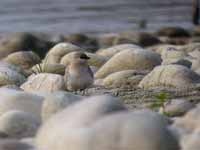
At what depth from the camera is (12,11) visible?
24672mm

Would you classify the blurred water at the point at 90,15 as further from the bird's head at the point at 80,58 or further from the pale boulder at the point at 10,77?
the pale boulder at the point at 10,77

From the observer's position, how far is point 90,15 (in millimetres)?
24250

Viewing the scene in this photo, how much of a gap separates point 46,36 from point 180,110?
48.4 feet

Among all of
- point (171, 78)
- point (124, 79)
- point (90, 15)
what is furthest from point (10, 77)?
point (90, 15)

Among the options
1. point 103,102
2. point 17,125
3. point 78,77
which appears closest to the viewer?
point 103,102

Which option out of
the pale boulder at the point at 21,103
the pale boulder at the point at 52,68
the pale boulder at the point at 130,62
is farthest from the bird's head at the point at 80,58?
the pale boulder at the point at 21,103

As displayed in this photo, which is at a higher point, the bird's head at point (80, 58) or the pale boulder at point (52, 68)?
the bird's head at point (80, 58)

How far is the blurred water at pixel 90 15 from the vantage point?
21375 mm

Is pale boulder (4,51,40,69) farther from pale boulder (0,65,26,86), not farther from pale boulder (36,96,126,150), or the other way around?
pale boulder (36,96,126,150)

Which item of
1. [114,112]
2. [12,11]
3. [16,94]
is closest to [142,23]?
[12,11]

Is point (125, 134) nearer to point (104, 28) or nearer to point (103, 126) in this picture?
point (103, 126)

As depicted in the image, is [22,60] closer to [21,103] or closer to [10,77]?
[10,77]

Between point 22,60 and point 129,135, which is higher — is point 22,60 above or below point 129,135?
below

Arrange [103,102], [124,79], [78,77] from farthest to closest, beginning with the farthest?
[124,79]
[78,77]
[103,102]
